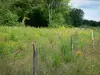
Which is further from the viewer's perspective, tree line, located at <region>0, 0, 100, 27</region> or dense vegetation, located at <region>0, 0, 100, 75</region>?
tree line, located at <region>0, 0, 100, 27</region>

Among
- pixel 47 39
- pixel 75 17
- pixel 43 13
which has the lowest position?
pixel 47 39

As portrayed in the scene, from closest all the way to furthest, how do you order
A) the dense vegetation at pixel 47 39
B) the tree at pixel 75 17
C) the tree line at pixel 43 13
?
the dense vegetation at pixel 47 39, the tree line at pixel 43 13, the tree at pixel 75 17

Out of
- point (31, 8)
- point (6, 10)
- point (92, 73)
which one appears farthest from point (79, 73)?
point (31, 8)

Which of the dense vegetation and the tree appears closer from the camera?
the dense vegetation

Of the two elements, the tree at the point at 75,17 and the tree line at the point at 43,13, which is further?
the tree at the point at 75,17

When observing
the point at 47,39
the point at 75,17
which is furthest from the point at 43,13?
the point at 47,39

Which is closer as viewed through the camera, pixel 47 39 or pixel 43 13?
pixel 47 39

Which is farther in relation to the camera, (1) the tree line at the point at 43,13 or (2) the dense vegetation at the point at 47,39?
(1) the tree line at the point at 43,13

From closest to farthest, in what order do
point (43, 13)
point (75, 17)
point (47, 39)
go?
point (47, 39), point (43, 13), point (75, 17)

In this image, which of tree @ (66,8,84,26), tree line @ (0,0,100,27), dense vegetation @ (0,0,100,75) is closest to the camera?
dense vegetation @ (0,0,100,75)

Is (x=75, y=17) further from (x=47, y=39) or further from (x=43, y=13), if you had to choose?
(x=47, y=39)

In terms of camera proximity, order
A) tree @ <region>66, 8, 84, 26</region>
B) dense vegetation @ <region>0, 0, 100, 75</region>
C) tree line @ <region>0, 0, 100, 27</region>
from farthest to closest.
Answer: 1. tree @ <region>66, 8, 84, 26</region>
2. tree line @ <region>0, 0, 100, 27</region>
3. dense vegetation @ <region>0, 0, 100, 75</region>

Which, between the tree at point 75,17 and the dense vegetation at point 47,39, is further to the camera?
the tree at point 75,17

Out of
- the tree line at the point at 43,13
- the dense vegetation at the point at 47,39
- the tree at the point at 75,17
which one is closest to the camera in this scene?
the dense vegetation at the point at 47,39
